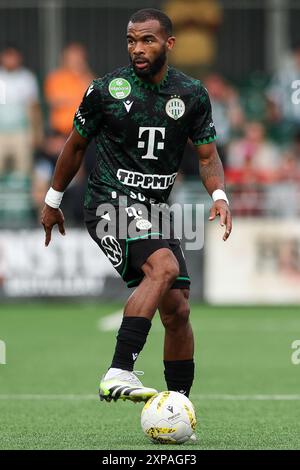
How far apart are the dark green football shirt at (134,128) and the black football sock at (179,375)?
1.02 metres

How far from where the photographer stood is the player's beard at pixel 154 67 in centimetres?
766

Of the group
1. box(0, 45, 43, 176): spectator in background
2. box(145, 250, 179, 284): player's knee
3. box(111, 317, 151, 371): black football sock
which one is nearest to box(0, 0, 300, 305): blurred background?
box(0, 45, 43, 176): spectator in background

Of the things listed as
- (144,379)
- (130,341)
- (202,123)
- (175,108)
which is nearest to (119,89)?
(175,108)

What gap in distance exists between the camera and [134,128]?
25.6 feet

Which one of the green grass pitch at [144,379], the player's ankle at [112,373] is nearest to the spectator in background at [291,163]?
the green grass pitch at [144,379]

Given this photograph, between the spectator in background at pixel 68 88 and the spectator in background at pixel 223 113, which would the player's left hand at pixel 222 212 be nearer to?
the spectator in background at pixel 223 113

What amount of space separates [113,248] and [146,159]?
57 cm

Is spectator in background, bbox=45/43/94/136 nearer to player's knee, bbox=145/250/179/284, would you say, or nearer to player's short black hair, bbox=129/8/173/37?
player's short black hair, bbox=129/8/173/37

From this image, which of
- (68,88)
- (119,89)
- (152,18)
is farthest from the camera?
(68,88)

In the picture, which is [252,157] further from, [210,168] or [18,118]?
[210,168]

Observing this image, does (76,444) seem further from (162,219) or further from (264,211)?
(264,211)

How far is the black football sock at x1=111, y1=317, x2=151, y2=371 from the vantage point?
7285 mm

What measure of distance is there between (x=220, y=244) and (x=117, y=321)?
2.59m
